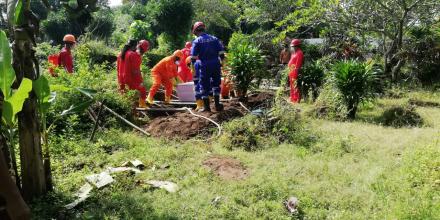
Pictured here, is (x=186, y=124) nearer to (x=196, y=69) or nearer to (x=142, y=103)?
(x=196, y=69)

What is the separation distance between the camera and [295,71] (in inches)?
406

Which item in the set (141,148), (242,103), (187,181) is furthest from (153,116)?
(187,181)

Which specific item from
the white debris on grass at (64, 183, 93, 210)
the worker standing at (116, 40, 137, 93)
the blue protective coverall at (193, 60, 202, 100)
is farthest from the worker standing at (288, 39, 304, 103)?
the white debris on grass at (64, 183, 93, 210)

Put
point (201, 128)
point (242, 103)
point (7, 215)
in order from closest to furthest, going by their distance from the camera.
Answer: point (7, 215), point (201, 128), point (242, 103)

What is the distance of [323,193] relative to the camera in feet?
15.2

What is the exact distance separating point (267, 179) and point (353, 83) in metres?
4.22

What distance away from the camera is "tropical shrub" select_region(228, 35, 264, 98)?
31.5 ft

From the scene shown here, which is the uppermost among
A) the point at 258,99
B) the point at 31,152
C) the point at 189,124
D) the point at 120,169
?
the point at 31,152

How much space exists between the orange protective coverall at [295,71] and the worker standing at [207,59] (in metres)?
2.33

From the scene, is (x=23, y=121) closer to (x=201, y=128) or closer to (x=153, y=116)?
(x=201, y=128)

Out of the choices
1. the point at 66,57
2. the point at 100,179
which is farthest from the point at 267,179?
the point at 66,57

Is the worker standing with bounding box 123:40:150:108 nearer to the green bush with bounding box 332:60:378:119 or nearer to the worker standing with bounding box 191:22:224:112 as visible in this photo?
the worker standing with bounding box 191:22:224:112

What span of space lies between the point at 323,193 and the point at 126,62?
211 inches

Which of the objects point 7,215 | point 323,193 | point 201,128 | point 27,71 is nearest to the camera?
point 7,215
